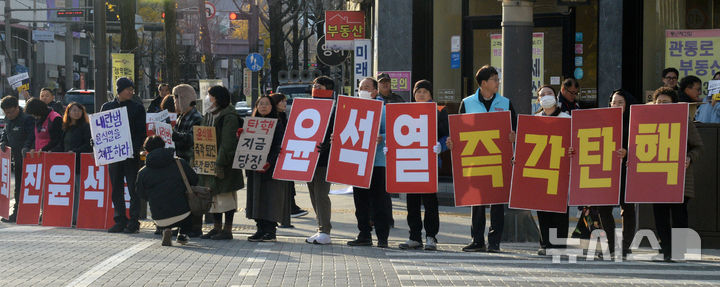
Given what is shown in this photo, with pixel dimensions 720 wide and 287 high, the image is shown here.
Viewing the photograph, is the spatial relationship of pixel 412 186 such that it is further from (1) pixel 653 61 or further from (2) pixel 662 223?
(1) pixel 653 61

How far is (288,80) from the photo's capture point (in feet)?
128

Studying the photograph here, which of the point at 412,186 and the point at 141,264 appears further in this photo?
the point at 412,186

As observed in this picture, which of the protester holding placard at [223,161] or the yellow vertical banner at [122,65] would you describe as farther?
the yellow vertical banner at [122,65]

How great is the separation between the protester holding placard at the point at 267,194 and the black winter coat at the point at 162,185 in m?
0.88

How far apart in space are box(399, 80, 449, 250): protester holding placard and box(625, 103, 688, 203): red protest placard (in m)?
1.94

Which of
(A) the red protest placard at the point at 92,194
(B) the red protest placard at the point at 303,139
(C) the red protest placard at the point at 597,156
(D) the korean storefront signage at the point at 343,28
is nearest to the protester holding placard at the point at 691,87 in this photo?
(C) the red protest placard at the point at 597,156

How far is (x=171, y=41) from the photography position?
116 feet

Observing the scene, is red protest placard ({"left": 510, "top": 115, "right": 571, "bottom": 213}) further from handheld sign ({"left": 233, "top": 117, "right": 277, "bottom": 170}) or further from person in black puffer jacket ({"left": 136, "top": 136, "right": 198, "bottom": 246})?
person in black puffer jacket ({"left": 136, "top": 136, "right": 198, "bottom": 246})

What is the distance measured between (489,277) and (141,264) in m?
3.15

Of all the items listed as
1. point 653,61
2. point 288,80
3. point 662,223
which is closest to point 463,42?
point 653,61

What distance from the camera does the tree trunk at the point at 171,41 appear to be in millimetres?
34594

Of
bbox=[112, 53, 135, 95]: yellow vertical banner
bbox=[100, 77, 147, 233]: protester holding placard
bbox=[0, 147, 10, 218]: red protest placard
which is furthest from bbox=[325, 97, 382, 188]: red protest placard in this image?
bbox=[112, 53, 135, 95]: yellow vertical banner

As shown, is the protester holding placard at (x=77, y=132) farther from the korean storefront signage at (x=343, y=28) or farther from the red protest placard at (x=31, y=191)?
the korean storefront signage at (x=343, y=28)

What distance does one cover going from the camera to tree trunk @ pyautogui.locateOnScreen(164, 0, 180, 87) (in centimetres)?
3459
